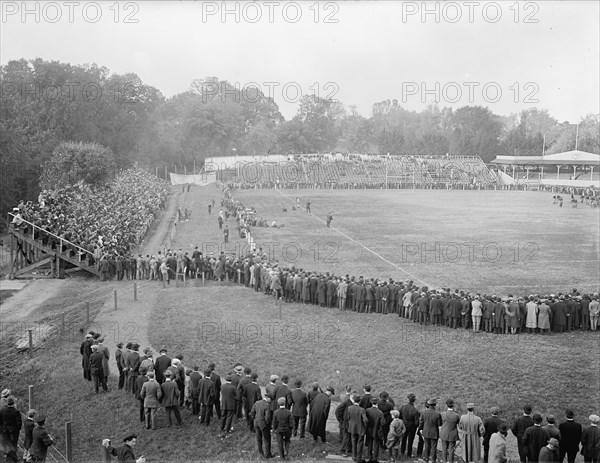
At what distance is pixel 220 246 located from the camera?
110 feet

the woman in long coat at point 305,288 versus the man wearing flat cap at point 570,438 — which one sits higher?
the woman in long coat at point 305,288

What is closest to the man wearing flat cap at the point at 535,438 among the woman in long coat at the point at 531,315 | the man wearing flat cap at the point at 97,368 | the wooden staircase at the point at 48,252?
the woman in long coat at the point at 531,315

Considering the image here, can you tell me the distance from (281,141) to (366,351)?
301 ft

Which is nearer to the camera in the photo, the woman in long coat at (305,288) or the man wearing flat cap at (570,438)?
the man wearing flat cap at (570,438)

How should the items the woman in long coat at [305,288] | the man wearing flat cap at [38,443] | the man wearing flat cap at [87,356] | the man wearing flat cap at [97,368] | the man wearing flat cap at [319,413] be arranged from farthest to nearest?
the woman in long coat at [305,288]
the man wearing flat cap at [87,356]
the man wearing flat cap at [97,368]
the man wearing flat cap at [319,413]
the man wearing flat cap at [38,443]

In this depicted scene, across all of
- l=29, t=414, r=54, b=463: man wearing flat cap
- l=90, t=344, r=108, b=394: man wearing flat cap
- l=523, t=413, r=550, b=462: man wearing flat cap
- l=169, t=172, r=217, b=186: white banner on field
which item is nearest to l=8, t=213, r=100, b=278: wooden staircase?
l=90, t=344, r=108, b=394: man wearing flat cap

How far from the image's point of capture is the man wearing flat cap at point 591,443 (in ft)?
33.4

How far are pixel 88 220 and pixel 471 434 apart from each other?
23.1m

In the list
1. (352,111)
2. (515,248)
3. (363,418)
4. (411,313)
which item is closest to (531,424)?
(363,418)

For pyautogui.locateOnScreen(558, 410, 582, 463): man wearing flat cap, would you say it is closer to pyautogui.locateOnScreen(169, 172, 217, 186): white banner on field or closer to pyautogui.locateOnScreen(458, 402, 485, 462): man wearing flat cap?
pyautogui.locateOnScreen(458, 402, 485, 462): man wearing flat cap

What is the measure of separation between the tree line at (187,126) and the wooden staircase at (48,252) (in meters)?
15.3

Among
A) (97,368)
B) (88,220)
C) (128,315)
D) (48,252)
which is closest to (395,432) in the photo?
(97,368)

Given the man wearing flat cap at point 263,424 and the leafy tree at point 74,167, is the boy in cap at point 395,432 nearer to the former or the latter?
the man wearing flat cap at point 263,424

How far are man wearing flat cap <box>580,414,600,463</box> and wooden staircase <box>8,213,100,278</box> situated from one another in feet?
65.1
